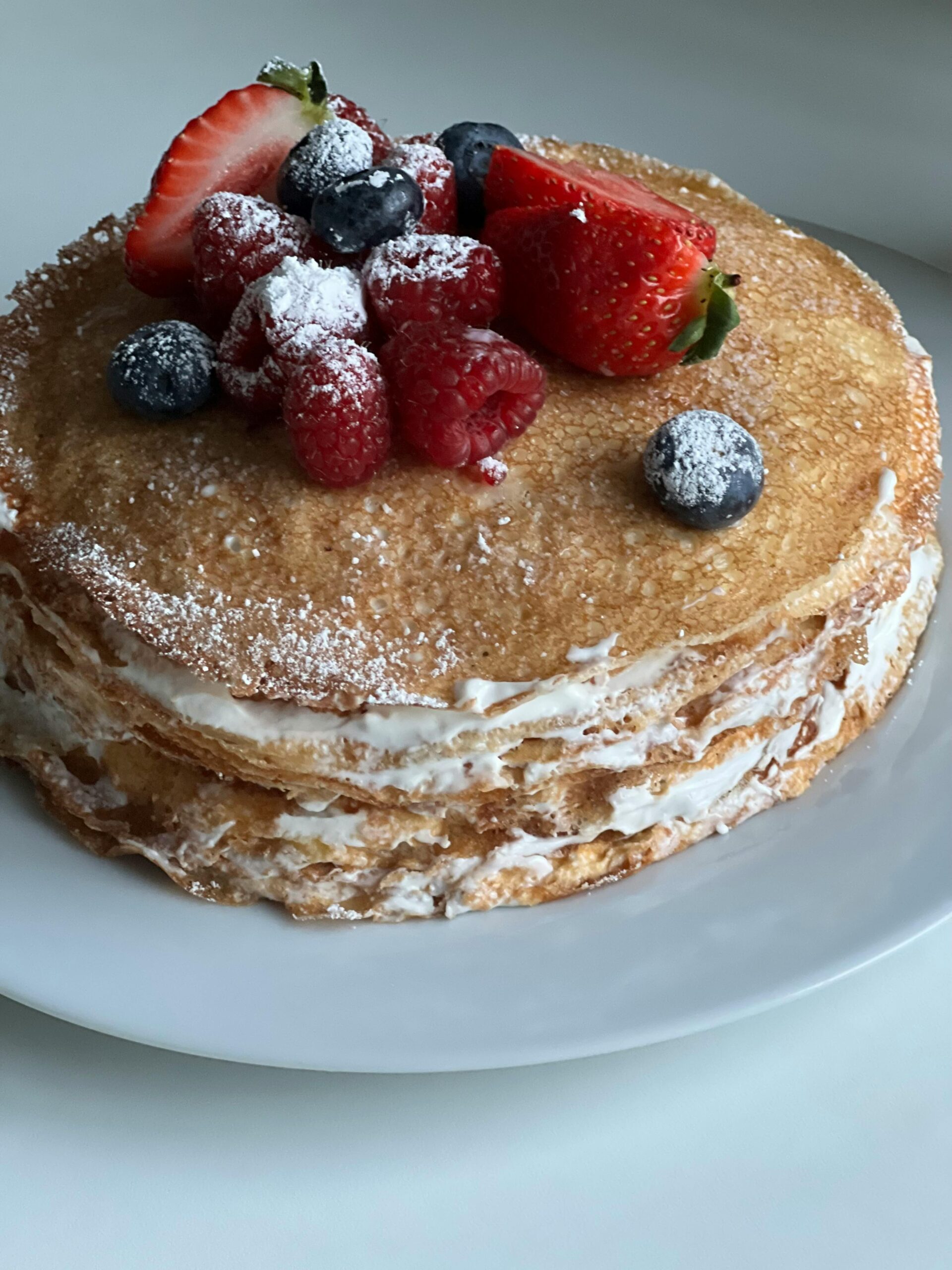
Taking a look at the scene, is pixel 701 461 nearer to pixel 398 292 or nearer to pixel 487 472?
pixel 487 472

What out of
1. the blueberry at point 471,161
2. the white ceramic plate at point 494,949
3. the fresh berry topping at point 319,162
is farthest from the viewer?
the blueberry at point 471,161

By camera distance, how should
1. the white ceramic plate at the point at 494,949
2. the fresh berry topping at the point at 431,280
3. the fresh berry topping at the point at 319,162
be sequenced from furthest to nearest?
the fresh berry topping at the point at 319,162 < the fresh berry topping at the point at 431,280 < the white ceramic plate at the point at 494,949

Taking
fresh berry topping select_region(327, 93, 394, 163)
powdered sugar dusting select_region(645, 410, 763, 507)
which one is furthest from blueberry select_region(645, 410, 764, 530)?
fresh berry topping select_region(327, 93, 394, 163)

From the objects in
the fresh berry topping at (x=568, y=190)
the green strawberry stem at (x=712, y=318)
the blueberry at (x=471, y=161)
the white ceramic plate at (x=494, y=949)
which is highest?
the blueberry at (x=471, y=161)

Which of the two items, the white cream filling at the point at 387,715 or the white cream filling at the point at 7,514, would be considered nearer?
the white cream filling at the point at 387,715

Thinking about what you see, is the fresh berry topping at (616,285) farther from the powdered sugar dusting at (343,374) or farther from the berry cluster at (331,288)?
the powdered sugar dusting at (343,374)

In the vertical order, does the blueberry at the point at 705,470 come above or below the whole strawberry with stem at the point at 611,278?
below

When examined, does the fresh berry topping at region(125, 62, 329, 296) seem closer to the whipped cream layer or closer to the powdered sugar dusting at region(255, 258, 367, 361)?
the powdered sugar dusting at region(255, 258, 367, 361)

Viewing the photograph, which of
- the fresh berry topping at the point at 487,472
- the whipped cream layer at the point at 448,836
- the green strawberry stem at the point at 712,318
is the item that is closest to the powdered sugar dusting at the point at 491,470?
the fresh berry topping at the point at 487,472
